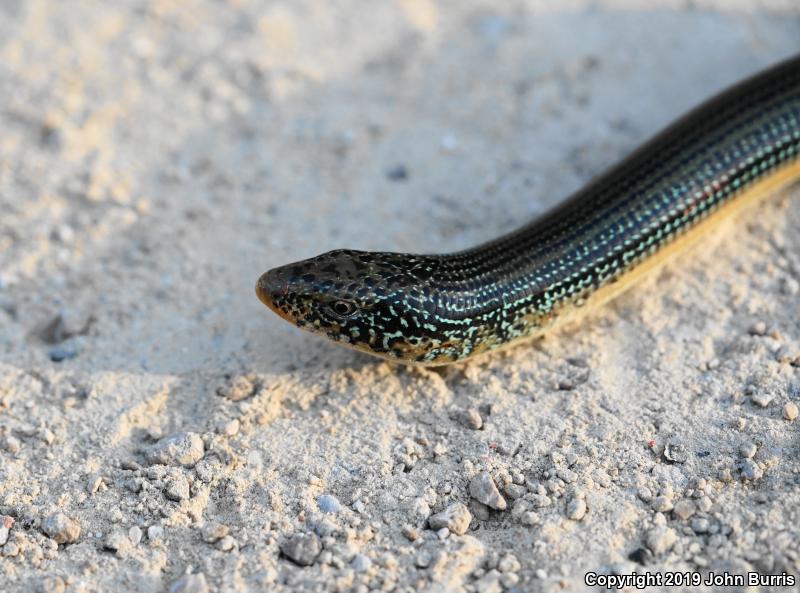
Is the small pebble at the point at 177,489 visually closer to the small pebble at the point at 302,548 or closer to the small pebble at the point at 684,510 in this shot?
the small pebble at the point at 302,548

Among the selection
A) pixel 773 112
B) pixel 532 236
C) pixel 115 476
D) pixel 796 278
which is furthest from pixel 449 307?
pixel 773 112

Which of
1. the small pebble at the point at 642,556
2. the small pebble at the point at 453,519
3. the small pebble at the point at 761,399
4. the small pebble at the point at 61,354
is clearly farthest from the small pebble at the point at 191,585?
the small pebble at the point at 761,399

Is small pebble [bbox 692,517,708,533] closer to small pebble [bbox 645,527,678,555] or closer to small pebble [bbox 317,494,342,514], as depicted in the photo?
small pebble [bbox 645,527,678,555]

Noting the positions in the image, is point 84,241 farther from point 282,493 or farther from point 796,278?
point 796,278

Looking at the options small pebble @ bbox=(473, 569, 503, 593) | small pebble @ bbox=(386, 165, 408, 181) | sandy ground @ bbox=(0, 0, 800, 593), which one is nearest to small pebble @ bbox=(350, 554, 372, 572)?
sandy ground @ bbox=(0, 0, 800, 593)

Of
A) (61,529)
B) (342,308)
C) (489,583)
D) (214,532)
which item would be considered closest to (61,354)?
(61,529)
